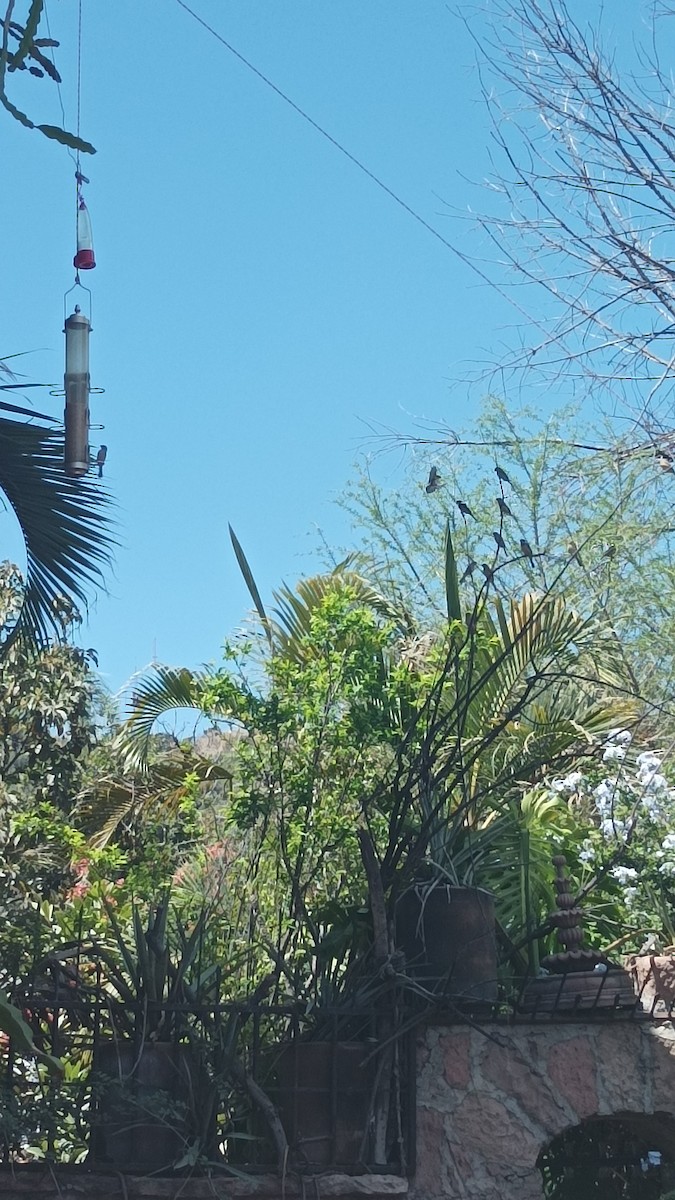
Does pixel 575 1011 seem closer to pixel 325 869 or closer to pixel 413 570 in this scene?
pixel 325 869

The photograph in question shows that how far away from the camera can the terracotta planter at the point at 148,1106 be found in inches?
163

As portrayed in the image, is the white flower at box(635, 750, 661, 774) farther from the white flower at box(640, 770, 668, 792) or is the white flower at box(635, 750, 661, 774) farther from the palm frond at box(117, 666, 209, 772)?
the palm frond at box(117, 666, 209, 772)

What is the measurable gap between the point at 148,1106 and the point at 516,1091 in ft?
4.06

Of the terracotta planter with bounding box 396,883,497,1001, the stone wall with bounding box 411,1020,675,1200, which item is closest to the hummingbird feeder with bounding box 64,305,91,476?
the terracotta planter with bounding box 396,883,497,1001

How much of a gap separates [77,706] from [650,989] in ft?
15.0

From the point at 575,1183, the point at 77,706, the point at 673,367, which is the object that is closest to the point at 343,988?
the point at 575,1183

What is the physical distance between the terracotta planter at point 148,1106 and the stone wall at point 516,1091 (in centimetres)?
76

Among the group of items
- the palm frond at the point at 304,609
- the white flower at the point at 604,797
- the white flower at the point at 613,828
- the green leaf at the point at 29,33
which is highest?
the palm frond at the point at 304,609

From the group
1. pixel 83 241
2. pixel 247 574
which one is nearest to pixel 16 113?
pixel 83 241

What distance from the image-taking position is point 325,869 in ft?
18.1

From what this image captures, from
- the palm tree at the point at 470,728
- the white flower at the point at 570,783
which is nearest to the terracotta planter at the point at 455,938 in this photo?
the palm tree at the point at 470,728

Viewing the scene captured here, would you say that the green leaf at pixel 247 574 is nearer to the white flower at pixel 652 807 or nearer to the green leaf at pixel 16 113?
the white flower at pixel 652 807

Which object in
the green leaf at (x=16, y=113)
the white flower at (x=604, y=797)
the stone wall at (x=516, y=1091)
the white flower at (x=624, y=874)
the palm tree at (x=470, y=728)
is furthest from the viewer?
the white flower at (x=604, y=797)

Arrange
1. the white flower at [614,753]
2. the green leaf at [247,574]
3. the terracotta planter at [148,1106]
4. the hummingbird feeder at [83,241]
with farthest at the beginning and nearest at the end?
the green leaf at [247,574] < the white flower at [614,753] < the terracotta planter at [148,1106] < the hummingbird feeder at [83,241]
